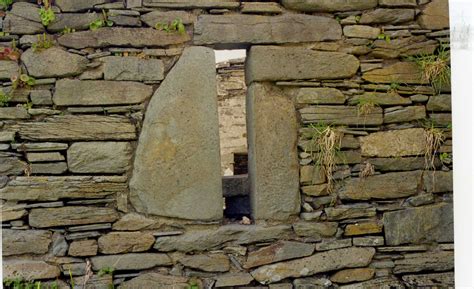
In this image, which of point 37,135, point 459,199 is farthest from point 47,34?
point 459,199

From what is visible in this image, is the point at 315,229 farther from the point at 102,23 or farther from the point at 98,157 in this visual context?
the point at 102,23

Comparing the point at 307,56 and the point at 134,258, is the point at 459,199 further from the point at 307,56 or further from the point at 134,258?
the point at 134,258

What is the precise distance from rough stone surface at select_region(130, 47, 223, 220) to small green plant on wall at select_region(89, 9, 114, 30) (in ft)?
1.70

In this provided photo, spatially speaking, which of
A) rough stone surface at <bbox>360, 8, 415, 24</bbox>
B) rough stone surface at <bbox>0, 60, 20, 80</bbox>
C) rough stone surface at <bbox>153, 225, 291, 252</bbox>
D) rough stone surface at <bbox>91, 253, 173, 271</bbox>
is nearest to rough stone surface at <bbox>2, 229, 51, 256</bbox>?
rough stone surface at <bbox>91, 253, 173, 271</bbox>

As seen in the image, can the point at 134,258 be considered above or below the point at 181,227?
below

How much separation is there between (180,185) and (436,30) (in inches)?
83.5

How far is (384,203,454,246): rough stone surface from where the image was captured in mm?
3055

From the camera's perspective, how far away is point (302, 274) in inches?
116

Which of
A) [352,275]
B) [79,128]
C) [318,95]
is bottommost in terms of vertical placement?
[352,275]

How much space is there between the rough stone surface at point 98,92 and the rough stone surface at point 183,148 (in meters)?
0.12

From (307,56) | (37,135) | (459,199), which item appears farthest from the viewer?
(307,56)

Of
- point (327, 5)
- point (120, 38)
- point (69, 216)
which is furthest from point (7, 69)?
point (327, 5)

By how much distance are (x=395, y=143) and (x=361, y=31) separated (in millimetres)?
823

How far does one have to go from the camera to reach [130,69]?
→ 2881mm
